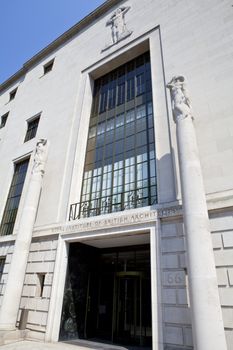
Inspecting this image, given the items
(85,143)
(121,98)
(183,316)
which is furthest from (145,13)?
(183,316)

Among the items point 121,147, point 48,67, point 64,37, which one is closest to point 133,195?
point 121,147

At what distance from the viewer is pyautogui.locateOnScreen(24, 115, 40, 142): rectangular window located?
17.7 meters

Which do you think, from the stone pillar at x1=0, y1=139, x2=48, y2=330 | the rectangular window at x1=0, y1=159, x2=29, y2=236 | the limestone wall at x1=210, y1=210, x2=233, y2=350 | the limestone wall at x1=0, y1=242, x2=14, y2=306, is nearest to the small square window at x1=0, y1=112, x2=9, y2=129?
the rectangular window at x1=0, y1=159, x2=29, y2=236

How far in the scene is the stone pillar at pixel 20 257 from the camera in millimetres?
9578

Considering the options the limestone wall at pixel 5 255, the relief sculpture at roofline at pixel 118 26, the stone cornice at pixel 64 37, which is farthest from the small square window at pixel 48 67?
the limestone wall at pixel 5 255

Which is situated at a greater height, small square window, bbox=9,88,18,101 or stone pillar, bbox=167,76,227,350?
small square window, bbox=9,88,18,101

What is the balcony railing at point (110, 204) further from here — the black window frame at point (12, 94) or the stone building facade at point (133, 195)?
the black window frame at point (12, 94)

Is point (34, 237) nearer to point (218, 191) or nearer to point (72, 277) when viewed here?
point (72, 277)

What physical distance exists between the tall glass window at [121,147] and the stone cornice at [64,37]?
5.98 meters

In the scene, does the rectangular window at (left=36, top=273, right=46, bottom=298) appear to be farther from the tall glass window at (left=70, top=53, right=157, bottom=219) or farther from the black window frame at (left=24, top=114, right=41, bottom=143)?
the black window frame at (left=24, top=114, right=41, bottom=143)

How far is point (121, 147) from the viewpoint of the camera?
40.3ft

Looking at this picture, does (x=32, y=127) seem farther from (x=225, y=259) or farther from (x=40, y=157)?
(x=225, y=259)

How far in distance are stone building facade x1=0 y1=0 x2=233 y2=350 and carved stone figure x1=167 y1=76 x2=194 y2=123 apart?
0.14 ft

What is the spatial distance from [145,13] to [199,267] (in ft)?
49.4
